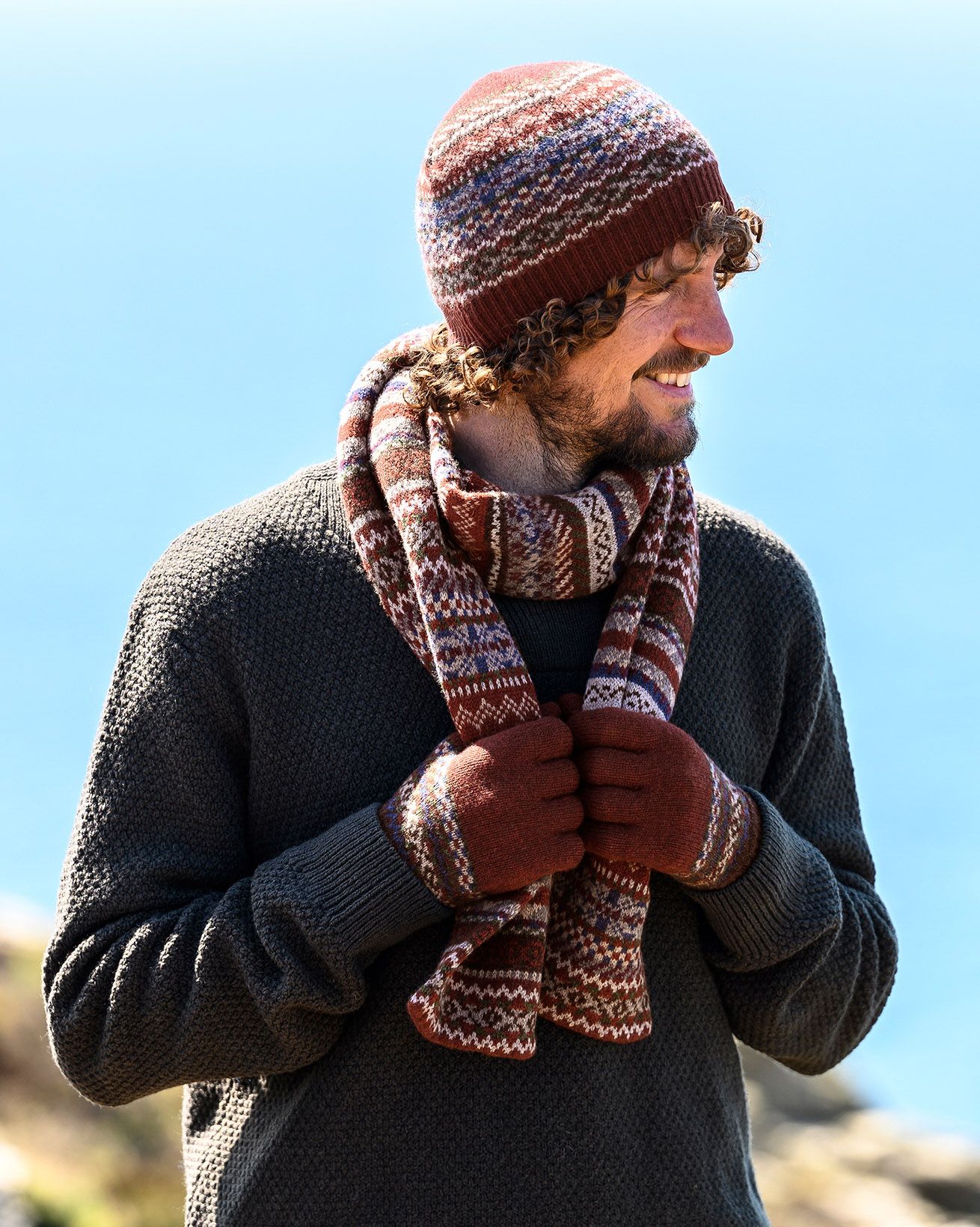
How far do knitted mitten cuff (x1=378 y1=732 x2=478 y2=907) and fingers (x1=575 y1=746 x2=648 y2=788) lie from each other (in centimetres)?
17

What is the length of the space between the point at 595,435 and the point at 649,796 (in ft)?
1.75

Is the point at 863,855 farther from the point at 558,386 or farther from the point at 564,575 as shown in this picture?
the point at 558,386

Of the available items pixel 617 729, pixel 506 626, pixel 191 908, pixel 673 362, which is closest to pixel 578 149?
pixel 673 362

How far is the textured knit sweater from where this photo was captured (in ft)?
5.97

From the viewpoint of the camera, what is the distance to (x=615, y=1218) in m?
1.85

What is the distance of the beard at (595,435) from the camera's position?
2.04 metres

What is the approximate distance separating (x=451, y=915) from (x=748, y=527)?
758 mm

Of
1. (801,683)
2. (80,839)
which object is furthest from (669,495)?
(80,839)

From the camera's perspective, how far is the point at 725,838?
185 cm

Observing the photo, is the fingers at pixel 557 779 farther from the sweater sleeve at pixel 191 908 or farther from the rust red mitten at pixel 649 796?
the sweater sleeve at pixel 191 908

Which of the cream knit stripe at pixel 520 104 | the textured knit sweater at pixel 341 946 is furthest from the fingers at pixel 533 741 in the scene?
the cream knit stripe at pixel 520 104

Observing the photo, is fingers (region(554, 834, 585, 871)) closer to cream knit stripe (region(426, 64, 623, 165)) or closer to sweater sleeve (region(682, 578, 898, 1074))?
sweater sleeve (region(682, 578, 898, 1074))

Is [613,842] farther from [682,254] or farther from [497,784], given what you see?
[682,254]

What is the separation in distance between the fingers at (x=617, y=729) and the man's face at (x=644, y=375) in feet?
1.30
